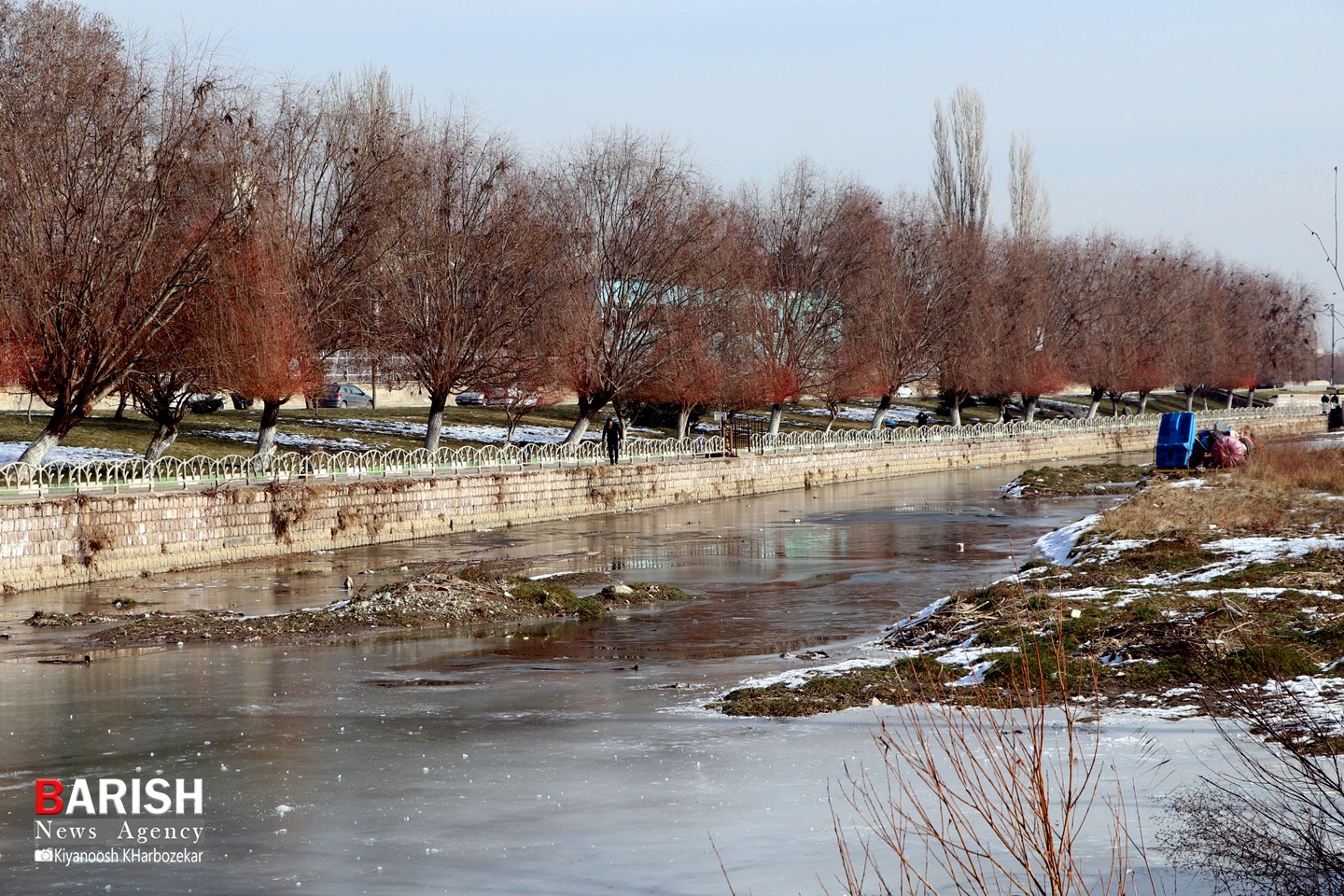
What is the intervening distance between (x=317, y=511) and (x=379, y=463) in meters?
5.35

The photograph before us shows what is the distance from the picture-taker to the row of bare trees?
77.2 feet

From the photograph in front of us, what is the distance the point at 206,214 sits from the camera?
27594 millimetres

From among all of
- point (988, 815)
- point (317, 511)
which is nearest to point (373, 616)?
point (317, 511)

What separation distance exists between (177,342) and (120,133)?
4.62m

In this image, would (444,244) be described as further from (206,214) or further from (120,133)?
(120,133)

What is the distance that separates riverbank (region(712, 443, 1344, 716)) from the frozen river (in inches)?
27.4

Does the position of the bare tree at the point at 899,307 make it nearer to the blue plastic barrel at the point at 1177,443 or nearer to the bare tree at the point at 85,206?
the blue plastic barrel at the point at 1177,443

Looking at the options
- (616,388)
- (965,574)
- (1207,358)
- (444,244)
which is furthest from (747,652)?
(1207,358)

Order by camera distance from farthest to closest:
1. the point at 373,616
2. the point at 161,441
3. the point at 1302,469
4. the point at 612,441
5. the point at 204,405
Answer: the point at 204,405, the point at 612,441, the point at 1302,469, the point at 161,441, the point at 373,616

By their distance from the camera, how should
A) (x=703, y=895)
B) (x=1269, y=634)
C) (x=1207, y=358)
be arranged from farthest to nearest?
(x=1207, y=358) → (x=1269, y=634) → (x=703, y=895)

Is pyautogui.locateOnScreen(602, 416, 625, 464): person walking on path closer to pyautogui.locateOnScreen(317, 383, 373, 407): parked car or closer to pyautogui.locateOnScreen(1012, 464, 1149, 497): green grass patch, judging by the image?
pyautogui.locateOnScreen(1012, 464, 1149, 497): green grass patch

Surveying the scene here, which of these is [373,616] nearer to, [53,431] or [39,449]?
[39,449]

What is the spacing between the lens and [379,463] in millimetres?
30672

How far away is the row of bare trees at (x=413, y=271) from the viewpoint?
77.2ft
